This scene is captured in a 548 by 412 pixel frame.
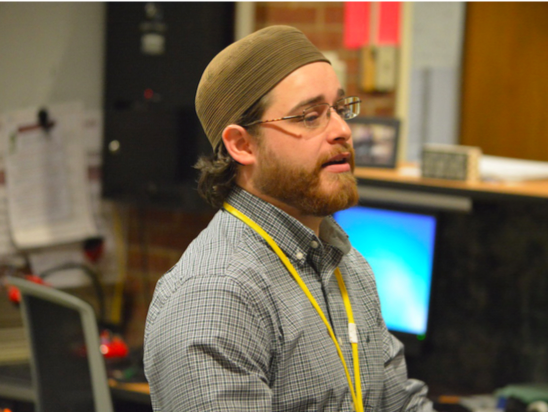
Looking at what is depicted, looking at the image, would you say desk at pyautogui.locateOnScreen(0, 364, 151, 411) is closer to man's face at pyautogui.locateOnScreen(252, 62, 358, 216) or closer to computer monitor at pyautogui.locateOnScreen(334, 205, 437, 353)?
computer monitor at pyautogui.locateOnScreen(334, 205, 437, 353)

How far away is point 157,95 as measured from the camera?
7.11 feet

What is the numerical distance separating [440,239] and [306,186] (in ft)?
2.88

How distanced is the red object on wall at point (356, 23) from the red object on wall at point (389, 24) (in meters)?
0.05

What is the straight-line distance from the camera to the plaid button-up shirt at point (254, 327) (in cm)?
88

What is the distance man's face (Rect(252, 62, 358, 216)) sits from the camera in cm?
104

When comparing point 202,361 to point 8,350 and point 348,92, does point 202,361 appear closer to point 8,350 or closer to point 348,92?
point 8,350

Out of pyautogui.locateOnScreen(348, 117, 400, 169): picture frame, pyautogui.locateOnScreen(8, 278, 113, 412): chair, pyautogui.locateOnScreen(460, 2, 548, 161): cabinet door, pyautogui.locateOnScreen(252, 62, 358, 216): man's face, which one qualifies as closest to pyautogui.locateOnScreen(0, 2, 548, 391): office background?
pyautogui.locateOnScreen(348, 117, 400, 169): picture frame

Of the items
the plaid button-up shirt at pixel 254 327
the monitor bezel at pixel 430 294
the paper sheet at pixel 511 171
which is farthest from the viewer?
the monitor bezel at pixel 430 294

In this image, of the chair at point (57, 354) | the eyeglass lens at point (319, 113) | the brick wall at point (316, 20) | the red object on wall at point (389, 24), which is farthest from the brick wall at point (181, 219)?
the eyeglass lens at point (319, 113)

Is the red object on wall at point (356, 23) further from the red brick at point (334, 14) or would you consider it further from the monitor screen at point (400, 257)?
the monitor screen at point (400, 257)

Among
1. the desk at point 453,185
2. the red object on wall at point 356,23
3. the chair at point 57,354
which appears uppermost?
the red object on wall at point 356,23

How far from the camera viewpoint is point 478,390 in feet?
6.09

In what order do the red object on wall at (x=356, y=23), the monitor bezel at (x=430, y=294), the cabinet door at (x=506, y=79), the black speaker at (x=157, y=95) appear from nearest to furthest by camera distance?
the monitor bezel at (x=430, y=294) < the black speaker at (x=157, y=95) < the red object on wall at (x=356, y=23) < the cabinet door at (x=506, y=79)

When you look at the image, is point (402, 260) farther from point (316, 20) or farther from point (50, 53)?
point (50, 53)
